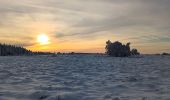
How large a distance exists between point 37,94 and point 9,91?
2815 mm

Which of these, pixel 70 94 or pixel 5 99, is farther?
pixel 70 94

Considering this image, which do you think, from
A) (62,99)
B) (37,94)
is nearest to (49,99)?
(62,99)

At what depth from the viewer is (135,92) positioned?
22.7m

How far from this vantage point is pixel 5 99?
19109 millimetres

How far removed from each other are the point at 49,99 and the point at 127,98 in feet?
16.0

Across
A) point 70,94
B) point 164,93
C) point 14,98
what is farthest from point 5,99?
point 164,93

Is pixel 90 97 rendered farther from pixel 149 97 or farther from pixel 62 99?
pixel 149 97

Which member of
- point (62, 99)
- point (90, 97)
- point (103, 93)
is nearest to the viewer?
point (62, 99)

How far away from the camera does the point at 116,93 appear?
72.7ft

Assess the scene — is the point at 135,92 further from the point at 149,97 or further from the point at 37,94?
the point at 37,94

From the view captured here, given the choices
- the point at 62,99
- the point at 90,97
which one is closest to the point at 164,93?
the point at 90,97

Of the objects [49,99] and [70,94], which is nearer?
[49,99]

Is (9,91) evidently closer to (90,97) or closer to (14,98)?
(14,98)

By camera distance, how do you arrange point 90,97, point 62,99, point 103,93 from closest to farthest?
point 62,99
point 90,97
point 103,93
